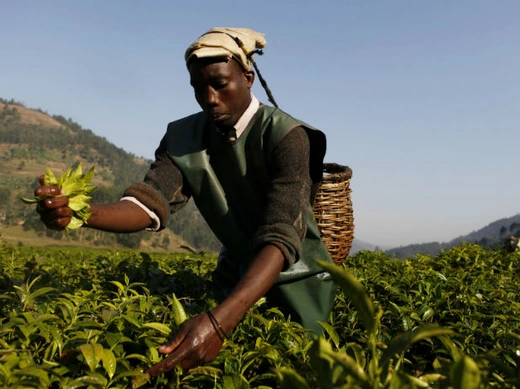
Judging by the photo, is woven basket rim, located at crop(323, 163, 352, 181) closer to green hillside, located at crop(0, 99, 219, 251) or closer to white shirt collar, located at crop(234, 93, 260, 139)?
white shirt collar, located at crop(234, 93, 260, 139)

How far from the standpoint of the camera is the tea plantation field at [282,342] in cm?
108

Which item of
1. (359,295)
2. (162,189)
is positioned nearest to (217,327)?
(359,295)

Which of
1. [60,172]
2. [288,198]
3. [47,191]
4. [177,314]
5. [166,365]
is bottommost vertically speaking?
[166,365]

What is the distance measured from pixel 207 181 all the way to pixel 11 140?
200036 mm

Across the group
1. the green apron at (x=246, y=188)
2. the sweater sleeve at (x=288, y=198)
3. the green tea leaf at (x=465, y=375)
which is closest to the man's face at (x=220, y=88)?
the green apron at (x=246, y=188)

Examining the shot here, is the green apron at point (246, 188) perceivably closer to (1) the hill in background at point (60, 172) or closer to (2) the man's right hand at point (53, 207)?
(2) the man's right hand at point (53, 207)

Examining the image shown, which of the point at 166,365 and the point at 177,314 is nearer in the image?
the point at 166,365

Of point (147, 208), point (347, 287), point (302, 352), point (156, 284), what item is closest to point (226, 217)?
point (147, 208)

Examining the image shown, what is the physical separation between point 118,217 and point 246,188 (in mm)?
717

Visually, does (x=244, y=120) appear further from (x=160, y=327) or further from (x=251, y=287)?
(x=160, y=327)

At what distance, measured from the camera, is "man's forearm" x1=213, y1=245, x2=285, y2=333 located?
1756 mm

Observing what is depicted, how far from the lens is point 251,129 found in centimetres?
266

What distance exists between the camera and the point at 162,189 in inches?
109

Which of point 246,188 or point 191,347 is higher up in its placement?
point 246,188
